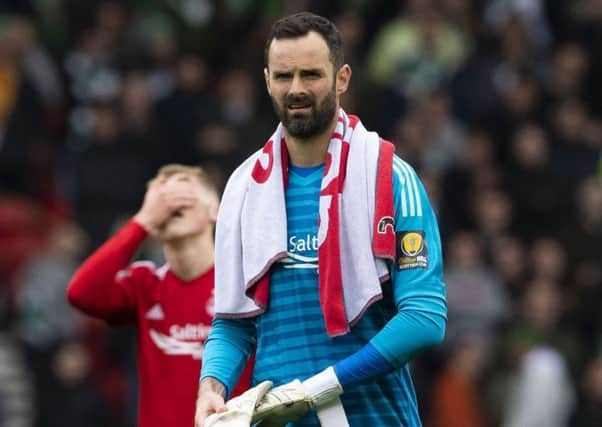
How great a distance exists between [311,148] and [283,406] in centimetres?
95

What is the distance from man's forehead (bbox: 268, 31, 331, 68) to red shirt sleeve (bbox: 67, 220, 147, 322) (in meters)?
1.87

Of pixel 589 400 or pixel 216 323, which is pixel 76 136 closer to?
pixel 589 400

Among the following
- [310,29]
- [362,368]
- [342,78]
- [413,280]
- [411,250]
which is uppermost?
[310,29]

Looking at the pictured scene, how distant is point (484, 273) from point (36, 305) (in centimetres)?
371

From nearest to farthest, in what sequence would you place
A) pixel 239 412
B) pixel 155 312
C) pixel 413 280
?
pixel 239 412, pixel 413 280, pixel 155 312

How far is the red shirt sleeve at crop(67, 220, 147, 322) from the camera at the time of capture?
6.92m

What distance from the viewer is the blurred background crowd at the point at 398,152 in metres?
12.4

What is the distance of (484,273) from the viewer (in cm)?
1276

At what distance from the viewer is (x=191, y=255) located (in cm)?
696

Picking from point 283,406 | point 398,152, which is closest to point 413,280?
point 283,406

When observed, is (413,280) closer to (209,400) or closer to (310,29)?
(209,400)

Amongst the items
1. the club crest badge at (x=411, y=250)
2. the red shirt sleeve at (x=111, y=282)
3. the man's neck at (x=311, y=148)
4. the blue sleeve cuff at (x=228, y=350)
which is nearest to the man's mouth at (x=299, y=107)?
the man's neck at (x=311, y=148)

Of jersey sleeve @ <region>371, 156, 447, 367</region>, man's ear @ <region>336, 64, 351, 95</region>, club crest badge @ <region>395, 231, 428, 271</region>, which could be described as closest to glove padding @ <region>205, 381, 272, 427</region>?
jersey sleeve @ <region>371, 156, 447, 367</region>

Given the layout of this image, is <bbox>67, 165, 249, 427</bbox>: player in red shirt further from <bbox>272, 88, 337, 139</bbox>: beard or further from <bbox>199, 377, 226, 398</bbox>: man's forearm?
<bbox>272, 88, 337, 139</bbox>: beard
